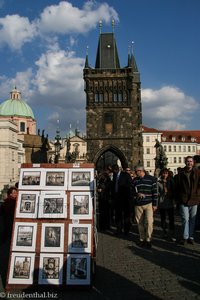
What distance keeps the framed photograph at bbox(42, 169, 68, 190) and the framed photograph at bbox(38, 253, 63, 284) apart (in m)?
1.07

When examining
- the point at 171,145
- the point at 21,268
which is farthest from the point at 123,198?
the point at 171,145

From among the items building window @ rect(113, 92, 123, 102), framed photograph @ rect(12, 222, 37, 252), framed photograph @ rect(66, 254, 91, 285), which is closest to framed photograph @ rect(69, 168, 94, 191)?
framed photograph @ rect(12, 222, 37, 252)

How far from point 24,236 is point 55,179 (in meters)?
1.02

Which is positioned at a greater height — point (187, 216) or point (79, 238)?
point (187, 216)

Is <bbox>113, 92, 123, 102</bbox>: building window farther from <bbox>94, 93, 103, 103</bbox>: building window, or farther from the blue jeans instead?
the blue jeans

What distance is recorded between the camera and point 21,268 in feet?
16.2

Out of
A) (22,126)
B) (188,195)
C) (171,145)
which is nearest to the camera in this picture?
(188,195)

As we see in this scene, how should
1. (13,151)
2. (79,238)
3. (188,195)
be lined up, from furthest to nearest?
(13,151)
(188,195)
(79,238)

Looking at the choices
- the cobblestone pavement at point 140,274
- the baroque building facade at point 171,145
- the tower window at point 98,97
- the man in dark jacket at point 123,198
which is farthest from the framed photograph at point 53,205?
the baroque building facade at point 171,145

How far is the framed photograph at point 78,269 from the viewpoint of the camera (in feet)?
15.8

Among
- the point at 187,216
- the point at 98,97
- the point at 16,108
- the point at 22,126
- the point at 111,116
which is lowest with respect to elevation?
the point at 187,216

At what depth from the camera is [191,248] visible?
731cm

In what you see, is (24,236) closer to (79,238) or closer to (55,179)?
(79,238)

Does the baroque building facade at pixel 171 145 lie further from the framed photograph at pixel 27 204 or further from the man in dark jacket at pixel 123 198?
the framed photograph at pixel 27 204
